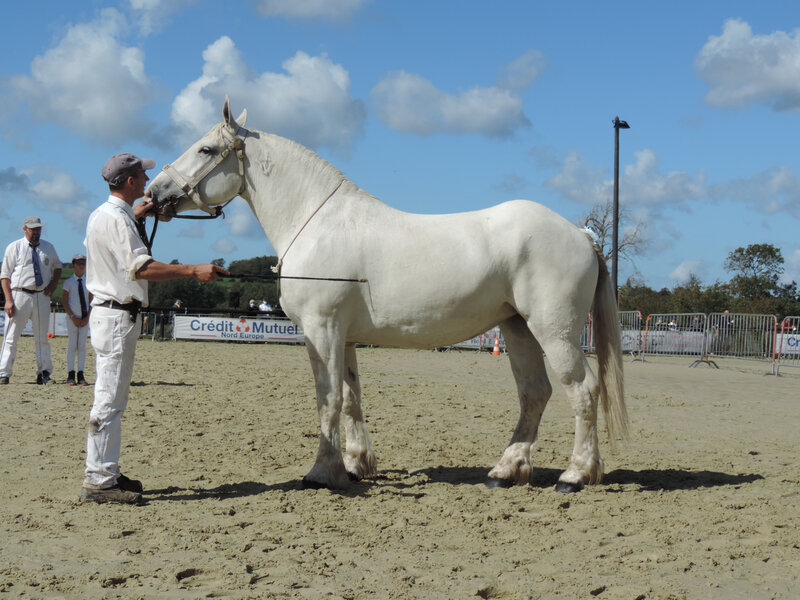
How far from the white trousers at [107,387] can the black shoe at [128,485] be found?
0.05 m

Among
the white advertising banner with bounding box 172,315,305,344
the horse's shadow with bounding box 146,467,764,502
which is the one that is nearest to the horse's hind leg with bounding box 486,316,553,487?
the horse's shadow with bounding box 146,467,764,502

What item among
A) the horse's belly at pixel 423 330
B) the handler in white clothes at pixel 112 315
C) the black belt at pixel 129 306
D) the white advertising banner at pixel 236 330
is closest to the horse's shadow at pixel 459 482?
the handler in white clothes at pixel 112 315

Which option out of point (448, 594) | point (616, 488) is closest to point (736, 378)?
point (616, 488)

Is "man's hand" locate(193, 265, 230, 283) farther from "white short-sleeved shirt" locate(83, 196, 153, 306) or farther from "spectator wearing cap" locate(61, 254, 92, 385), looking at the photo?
"spectator wearing cap" locate(61, 254, 92, 385)

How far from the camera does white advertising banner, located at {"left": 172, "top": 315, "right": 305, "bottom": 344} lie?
78.0 feet

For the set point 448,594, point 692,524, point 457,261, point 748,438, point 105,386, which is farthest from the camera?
point 748,438

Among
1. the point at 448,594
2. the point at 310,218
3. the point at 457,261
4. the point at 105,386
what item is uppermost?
the point at 310,218

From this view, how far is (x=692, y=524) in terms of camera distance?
4.39 m

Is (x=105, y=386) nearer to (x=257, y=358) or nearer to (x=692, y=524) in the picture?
(x=692, y=524)

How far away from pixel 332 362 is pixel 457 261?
1107 mm

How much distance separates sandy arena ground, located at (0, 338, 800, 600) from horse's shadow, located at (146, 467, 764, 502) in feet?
0.09

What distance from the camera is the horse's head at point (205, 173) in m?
5.31

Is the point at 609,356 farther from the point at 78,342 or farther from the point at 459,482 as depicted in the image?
the point at 78,342

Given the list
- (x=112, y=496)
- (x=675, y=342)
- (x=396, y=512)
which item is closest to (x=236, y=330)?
(x=675, y=342)
